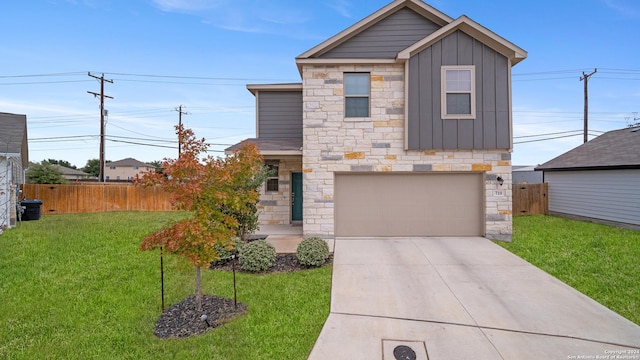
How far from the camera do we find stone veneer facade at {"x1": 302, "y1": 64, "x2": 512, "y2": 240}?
9.30 metres

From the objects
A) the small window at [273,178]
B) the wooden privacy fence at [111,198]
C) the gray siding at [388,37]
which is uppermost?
the gray siding at [388,37]

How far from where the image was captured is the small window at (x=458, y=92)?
9.08 metres

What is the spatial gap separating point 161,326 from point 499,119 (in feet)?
31.3

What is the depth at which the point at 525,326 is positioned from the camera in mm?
4266

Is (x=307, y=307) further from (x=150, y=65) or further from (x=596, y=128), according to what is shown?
(x=596, y=128)

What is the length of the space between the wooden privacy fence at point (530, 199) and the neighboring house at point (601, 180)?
291 millimetres

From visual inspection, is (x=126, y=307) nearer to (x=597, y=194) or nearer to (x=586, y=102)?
(x=597, y=194)

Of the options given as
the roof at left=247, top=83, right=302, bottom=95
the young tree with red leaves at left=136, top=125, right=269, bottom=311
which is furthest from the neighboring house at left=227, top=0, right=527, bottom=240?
the young tree with red leaves at left=136, top=125, right=269, bottom=311

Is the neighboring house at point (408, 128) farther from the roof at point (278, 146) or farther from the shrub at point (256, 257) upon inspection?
the shrub at point (256, 257)

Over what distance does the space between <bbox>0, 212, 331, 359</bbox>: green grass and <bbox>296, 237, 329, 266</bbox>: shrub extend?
0.24 metres

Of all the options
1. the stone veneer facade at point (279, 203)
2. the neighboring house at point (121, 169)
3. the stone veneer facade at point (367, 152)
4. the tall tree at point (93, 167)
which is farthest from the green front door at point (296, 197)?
the neighboring house at point (121, 169)

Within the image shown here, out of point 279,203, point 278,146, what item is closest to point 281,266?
point 278,146

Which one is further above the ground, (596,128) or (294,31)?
(294,31)

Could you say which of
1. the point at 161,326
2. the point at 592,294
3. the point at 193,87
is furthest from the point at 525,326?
the point at 193,87
